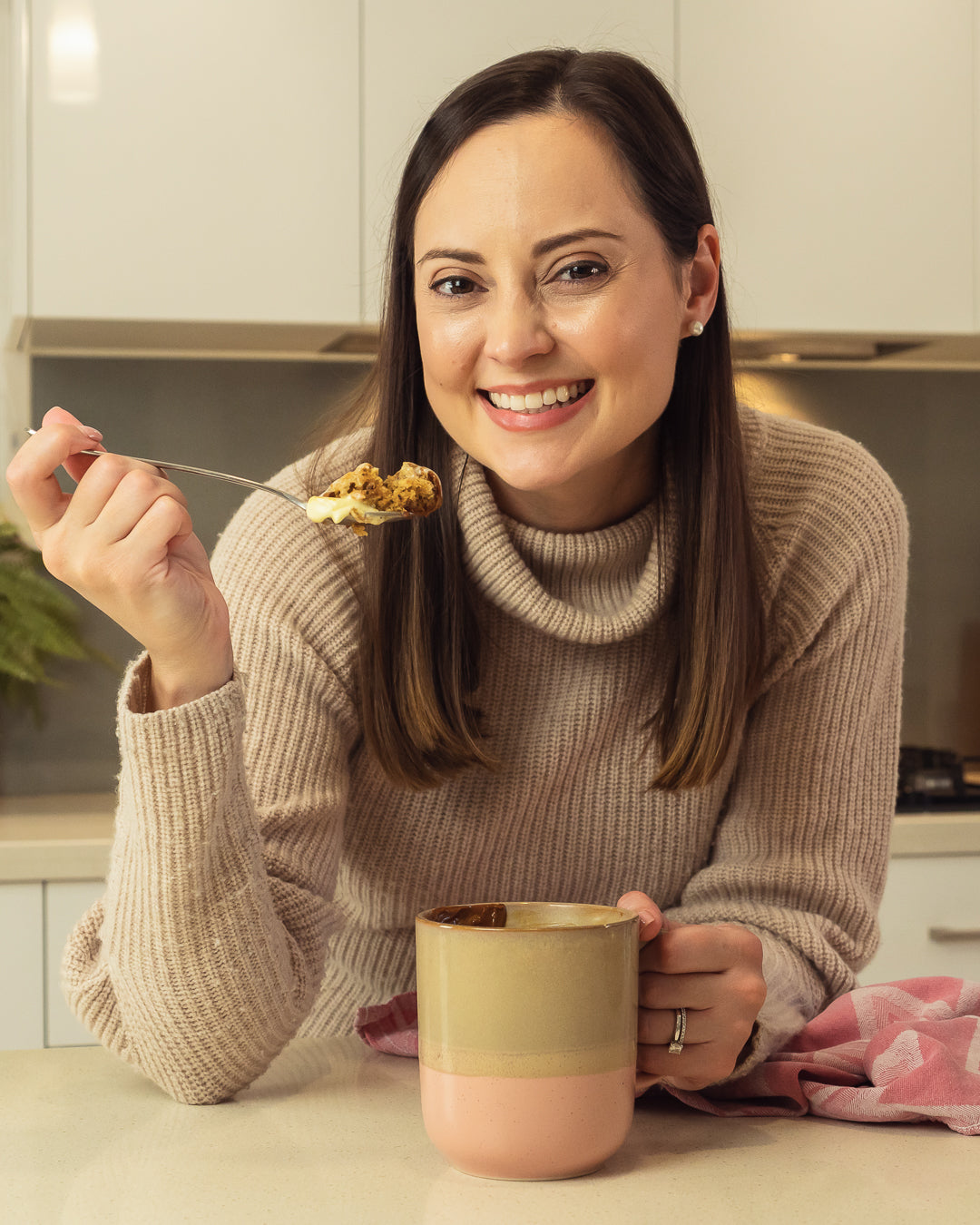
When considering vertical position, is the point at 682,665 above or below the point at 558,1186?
above

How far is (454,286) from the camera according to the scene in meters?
0.95

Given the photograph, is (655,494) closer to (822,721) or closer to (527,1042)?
(822,721)

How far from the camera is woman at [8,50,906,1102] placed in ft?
2.60

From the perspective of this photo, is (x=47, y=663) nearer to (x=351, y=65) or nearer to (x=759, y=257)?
(x=351, y=65)

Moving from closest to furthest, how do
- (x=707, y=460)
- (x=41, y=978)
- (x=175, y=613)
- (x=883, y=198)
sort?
(x=175, y=613) < (x=707, y=460) < (x=41, y=978) < (x=883, y=198)

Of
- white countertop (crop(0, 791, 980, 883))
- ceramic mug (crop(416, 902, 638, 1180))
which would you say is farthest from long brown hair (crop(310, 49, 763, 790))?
white countertop (crop(0, 791, 980, 883))

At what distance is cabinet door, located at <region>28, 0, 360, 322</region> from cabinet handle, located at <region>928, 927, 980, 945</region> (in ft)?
4.68

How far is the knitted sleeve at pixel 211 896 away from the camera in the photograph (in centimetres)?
79

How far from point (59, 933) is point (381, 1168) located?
4.75 ft

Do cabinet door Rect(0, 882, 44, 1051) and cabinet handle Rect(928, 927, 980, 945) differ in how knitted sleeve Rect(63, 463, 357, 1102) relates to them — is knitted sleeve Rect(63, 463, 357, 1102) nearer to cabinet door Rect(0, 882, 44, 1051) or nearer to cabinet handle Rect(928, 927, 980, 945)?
cabinet door Rect(0, 882, 44, 1051)

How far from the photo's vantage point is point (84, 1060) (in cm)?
89

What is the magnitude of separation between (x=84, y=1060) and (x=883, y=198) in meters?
2.15

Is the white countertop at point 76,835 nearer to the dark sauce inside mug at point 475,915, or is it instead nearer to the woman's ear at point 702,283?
the woman's ear at point 702,283

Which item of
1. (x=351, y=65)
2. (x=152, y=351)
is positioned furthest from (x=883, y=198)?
(x=152, y=351)
